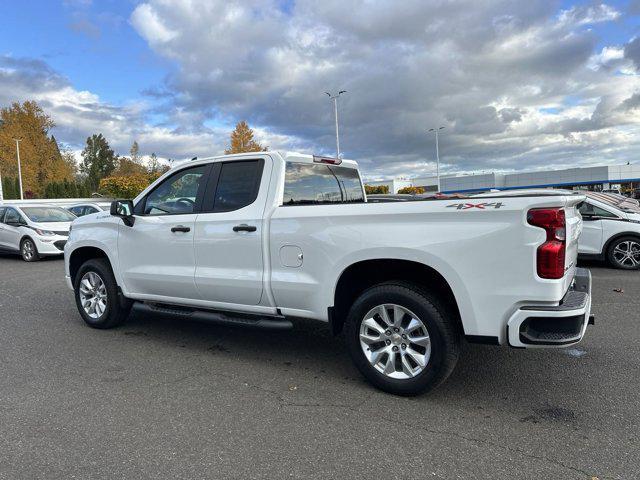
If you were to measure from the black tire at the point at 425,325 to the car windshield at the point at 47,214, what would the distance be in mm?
12138

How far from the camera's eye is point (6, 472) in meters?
2.90

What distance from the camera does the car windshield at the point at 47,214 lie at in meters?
13.6

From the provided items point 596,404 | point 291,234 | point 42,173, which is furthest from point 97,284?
point 42,173

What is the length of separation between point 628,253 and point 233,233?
8.30 metres

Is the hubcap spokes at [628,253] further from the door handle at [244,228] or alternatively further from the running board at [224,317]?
the door handle at [244,228]

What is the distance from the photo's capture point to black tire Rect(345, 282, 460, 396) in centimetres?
360

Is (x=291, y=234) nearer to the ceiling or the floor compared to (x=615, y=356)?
nearer to the ceiling

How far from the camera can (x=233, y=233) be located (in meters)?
4.53

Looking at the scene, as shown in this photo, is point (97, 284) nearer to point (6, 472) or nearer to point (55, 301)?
point (55, 301)

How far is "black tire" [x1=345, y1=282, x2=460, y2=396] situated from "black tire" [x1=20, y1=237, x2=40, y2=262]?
466 inches

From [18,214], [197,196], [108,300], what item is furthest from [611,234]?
[18,214]

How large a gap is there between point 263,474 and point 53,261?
12.5 metres

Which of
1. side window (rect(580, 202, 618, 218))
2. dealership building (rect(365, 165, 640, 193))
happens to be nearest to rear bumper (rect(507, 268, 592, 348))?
side window (rect(580, 202, 618, 218))

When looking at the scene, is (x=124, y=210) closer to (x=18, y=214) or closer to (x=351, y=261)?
(x=351, y=261)
